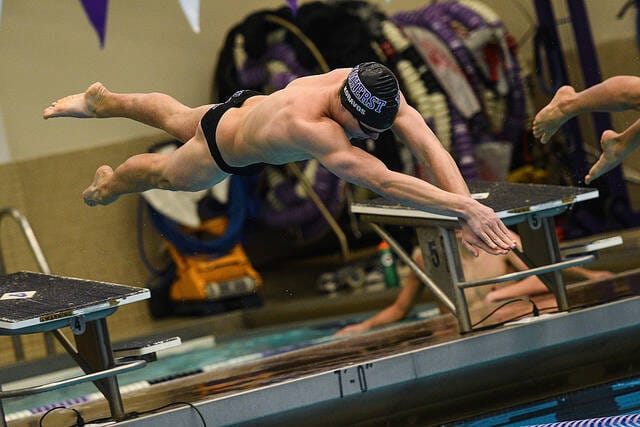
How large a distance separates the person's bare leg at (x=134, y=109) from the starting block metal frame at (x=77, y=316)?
712 millimetres

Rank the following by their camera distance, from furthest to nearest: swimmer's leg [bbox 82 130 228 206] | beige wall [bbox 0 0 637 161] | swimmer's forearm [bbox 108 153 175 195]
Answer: beige wall [bbox 0 0 637 161] → swimmer's forearm [bbox 108 153 175 195] → swimmer's leg [bbox 82 130 228 206]

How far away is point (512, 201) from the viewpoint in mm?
5379

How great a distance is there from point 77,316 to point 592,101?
251cm

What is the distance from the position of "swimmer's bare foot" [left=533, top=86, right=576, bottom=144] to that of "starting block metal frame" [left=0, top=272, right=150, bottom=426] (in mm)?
2084

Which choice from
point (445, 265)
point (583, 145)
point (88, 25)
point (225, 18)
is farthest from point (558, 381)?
point (225, 18)

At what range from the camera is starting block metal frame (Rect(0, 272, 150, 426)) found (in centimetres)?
431

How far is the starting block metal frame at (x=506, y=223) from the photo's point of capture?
209 inches

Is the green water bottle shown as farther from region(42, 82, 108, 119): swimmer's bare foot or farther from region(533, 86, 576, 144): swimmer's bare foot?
region(42, 82, 108, 119): swimmer's bare foot

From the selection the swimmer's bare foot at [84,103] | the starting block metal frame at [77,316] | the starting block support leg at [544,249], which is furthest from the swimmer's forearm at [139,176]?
the starting block support leg at [544,249]

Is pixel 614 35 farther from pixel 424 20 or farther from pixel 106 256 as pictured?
pixel 106 256

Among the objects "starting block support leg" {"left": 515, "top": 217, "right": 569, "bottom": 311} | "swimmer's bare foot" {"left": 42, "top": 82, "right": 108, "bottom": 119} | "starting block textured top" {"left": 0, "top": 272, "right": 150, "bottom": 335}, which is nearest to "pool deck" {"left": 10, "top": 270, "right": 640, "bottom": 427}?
"starting block support leg" {"left": 515, "top": 217, "right": 569, "bottom": 311}

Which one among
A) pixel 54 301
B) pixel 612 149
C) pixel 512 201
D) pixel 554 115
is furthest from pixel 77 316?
pixel 612 149

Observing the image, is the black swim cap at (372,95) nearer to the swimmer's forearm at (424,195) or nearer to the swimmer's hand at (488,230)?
the swimmer's forearm at (424,195)

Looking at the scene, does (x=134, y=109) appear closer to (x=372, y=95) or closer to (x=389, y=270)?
(x=372, y=95)
